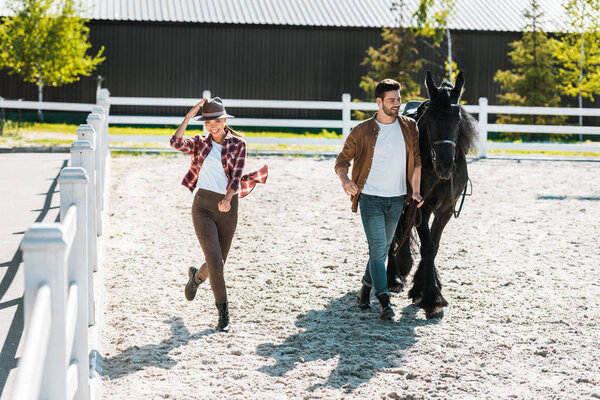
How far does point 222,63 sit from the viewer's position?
95.4ft

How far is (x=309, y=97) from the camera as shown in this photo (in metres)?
29.4

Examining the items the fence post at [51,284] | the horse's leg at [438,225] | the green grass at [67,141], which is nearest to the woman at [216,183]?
the horse's leg at [438,225]

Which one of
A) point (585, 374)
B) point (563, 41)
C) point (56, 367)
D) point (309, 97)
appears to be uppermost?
point (563, 41)

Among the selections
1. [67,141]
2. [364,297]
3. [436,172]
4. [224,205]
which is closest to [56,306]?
[224,205]

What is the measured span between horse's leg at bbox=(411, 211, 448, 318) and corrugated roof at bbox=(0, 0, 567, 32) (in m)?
22.1

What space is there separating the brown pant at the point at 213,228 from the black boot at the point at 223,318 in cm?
5

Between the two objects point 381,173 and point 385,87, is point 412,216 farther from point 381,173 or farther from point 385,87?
point 385,87

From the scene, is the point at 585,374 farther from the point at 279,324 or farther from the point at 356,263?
the point at 356,263

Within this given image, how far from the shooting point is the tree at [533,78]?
89.0 feet

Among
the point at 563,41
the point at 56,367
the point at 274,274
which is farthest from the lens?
the point at 563,41

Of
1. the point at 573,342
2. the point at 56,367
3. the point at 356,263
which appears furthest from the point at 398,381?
the point at 356,263

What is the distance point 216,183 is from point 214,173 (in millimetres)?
72

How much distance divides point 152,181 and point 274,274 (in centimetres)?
643

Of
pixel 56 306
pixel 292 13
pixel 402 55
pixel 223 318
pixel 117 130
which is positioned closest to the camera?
pixel 56 306
